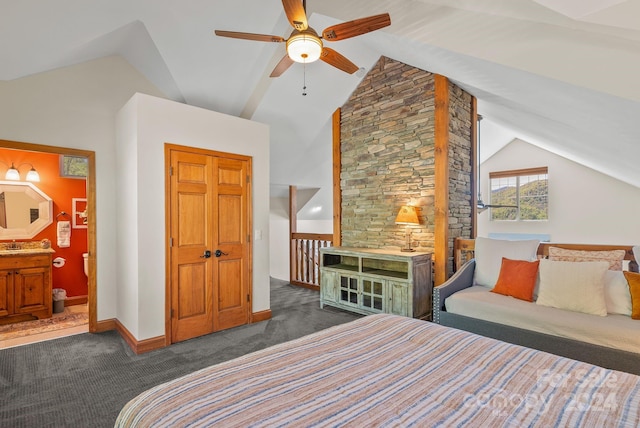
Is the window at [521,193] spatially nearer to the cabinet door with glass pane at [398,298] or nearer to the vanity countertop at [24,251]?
the cabinet door with glass pane at [398,298]

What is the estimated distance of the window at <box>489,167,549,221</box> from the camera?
7.17 meters

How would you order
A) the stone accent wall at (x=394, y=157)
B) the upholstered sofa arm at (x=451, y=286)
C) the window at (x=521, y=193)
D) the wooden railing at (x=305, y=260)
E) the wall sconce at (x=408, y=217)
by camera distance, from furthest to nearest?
the window at (x=521, y=193)
the wooden railing at (x=305, y=260)
the stone accent wall at (x=394, y=157)
the wall sconce at (x=408, y=217)
the upholstered sofa arm at (x=451, y=286)

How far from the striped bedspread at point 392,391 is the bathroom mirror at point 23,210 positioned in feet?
15.8

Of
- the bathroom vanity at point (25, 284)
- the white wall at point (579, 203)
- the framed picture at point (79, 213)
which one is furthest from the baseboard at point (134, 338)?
the white wall at point (579, 203)

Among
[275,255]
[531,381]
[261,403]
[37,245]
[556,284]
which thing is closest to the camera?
[261,403]

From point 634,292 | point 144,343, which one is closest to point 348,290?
point 144,343

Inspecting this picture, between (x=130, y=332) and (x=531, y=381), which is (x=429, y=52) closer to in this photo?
(x=531, y=381)

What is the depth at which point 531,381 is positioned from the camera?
127 centimetres

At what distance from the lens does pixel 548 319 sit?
258cm

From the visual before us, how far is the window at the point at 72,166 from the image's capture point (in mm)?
4738

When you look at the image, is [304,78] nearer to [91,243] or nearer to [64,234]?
[91,243]

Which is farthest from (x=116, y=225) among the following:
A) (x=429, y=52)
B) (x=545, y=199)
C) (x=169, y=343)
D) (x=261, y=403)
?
(x=545, y=199)

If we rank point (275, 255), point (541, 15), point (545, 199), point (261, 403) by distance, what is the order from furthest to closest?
point (275, 255) < point (545, 199) < point (541, 15) < point (261, 403)

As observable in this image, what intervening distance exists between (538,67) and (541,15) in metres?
0.39
